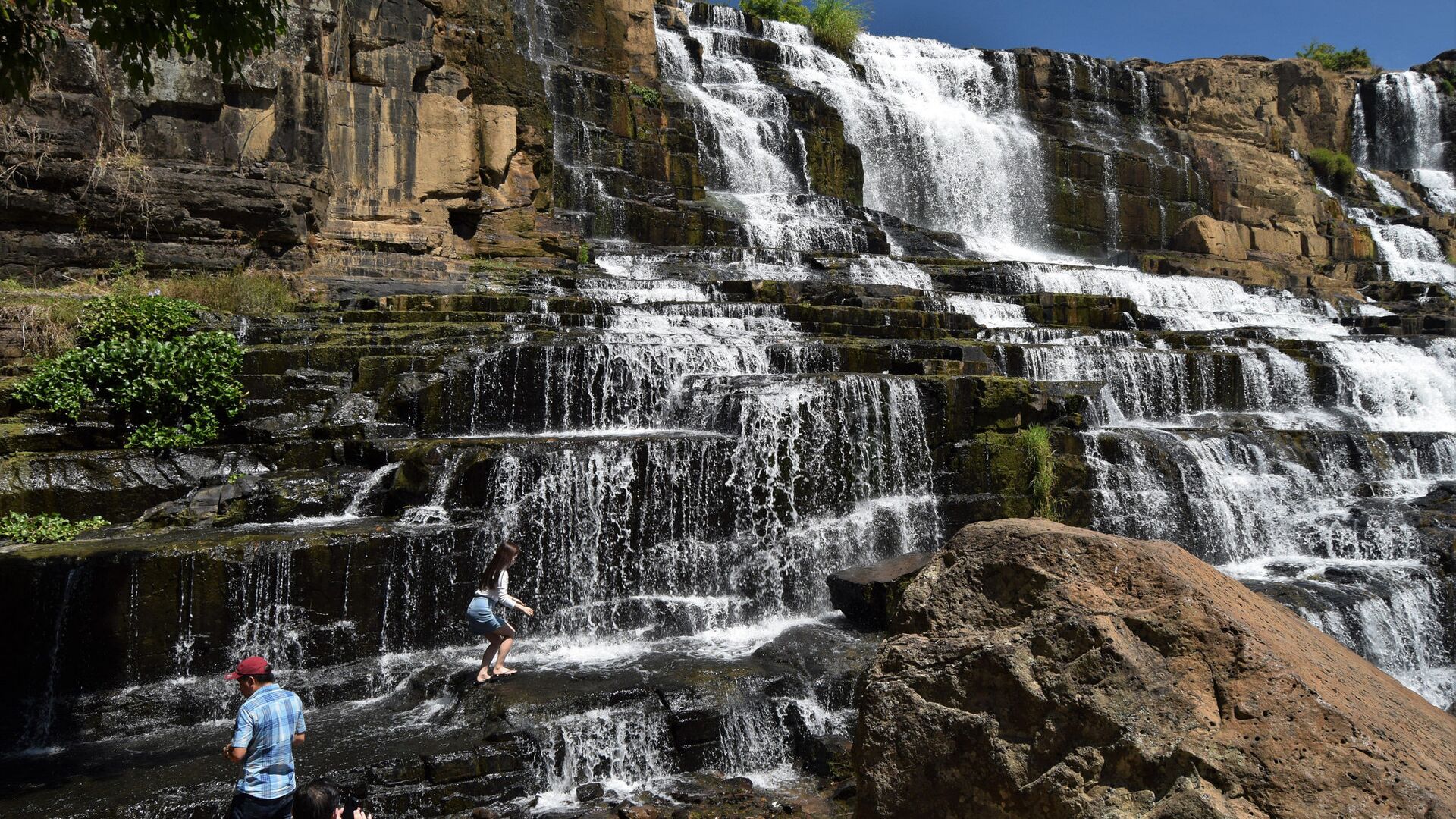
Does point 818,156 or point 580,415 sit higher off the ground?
point 818,156

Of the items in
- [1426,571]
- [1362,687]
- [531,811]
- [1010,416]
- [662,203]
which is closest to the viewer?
[1362,687]

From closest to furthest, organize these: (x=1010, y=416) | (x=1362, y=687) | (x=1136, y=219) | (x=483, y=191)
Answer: (x=1362, y=687)
(x=1010, y=416)
(x=483, y=191)
(x=1136, y=219)

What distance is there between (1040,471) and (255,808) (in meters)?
8.94

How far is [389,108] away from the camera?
16547mm

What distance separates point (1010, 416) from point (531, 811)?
7427 mm

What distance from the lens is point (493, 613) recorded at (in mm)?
7676

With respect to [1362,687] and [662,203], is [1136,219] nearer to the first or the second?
[662,203]

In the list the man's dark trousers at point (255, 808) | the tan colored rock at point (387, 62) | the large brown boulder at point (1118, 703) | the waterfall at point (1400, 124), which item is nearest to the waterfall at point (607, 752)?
the man's dark trousers at point (255, 808)

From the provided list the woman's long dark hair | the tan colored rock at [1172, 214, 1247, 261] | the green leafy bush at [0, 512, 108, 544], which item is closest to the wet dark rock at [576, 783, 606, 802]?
the woman's long dark hair

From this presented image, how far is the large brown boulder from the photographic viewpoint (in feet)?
9.41

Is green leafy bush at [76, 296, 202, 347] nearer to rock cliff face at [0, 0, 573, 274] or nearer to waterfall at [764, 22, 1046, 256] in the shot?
rock cliff face at [0, 0, 573, 274]

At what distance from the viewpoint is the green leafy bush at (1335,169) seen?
31.9 metres

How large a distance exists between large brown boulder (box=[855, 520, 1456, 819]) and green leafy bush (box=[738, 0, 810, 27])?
100ft

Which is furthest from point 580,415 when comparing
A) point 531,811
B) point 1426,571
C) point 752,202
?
point 752,202
